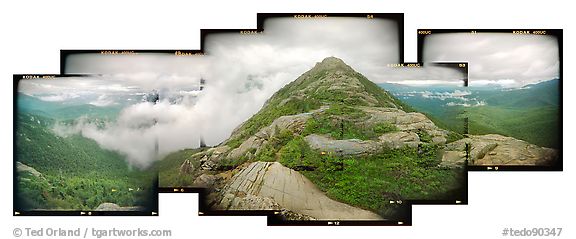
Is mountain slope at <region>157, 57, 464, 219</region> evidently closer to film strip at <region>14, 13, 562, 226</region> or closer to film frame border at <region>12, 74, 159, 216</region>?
film strip at <region>14, 13, 562, 226</region>

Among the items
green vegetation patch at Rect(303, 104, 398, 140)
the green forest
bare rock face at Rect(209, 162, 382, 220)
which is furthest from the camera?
the green forest

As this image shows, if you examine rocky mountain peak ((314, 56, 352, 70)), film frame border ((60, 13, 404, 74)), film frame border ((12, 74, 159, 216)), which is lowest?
film frame border ((12, 74, 159, 216))

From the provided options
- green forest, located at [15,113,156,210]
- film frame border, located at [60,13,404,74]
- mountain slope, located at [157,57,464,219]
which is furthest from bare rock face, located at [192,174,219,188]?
film frame border, located at [60,13,404,74]

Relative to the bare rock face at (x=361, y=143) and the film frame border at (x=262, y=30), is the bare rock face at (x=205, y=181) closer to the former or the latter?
the bare rock face at (x=361, y=143)

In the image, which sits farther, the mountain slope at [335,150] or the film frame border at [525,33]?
the film frame border at [525,33]

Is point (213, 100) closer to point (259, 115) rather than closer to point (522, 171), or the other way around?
point (259, 115)

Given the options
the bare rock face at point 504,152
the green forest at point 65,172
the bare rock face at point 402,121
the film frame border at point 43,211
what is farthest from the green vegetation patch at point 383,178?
the green forest at point 65,172
